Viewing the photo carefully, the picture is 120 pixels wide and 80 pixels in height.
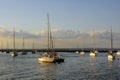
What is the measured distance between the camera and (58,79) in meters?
63.1

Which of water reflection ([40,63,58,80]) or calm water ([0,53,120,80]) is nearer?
calm water ([0,53,120,80])

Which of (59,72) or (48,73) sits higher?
(59,72)

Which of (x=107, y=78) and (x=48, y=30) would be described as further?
(x=48, y=30)

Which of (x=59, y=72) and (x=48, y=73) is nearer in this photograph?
(x=48, y=73)

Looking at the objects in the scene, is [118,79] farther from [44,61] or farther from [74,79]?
[44,61]

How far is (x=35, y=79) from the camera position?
62.5m

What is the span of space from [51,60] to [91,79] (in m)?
53.6

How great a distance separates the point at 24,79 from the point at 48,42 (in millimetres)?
58663

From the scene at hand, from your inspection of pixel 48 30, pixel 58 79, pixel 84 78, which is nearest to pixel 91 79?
pixel 84 78

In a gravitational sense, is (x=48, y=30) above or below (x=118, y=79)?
above

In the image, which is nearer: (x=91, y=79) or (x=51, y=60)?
(x=91, y=79)

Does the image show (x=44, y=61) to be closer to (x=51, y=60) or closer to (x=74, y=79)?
(x=51, y=60)

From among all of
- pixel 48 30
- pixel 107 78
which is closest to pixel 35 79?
pixel 107 78

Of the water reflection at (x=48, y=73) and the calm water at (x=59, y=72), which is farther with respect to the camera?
the water reflection at (x=48, y=73)
